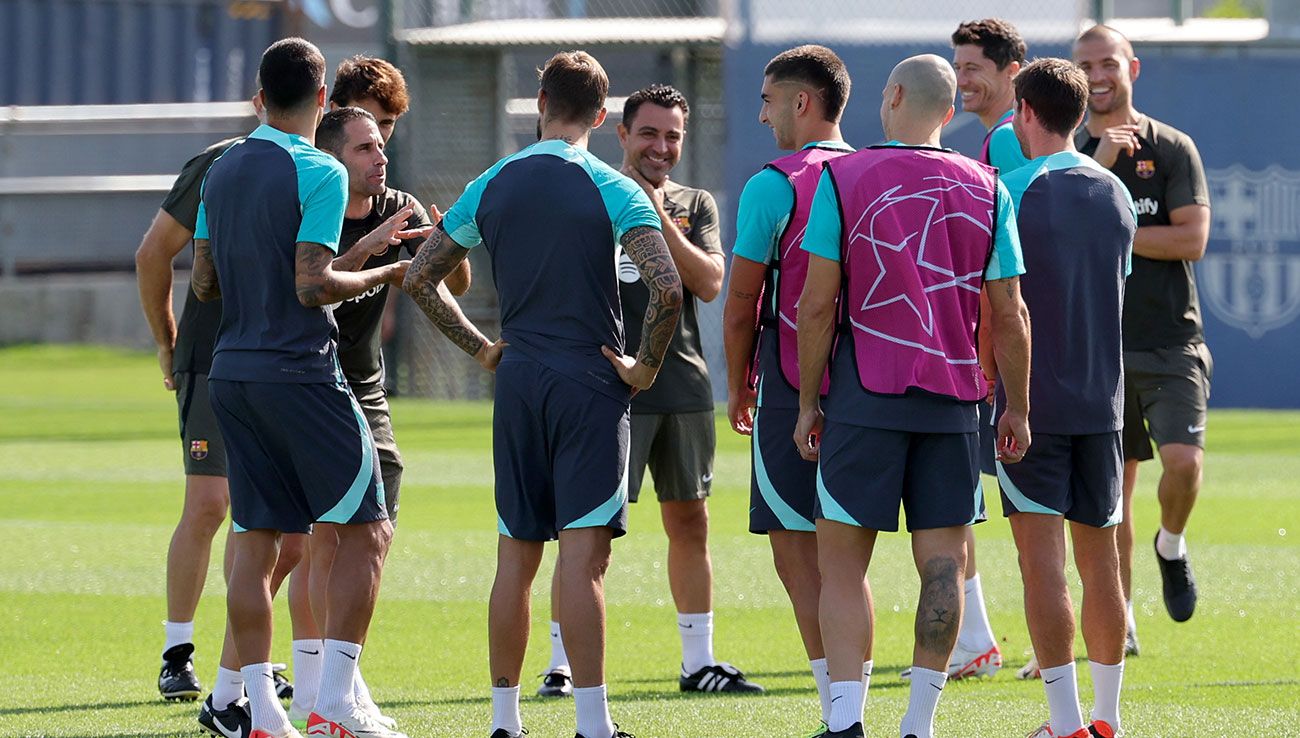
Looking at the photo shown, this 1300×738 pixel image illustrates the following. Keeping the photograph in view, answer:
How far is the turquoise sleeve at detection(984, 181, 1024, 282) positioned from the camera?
534 cm

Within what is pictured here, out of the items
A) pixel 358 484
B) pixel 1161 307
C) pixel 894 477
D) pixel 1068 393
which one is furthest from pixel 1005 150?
pixel 358 484

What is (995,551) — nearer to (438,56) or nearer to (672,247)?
(672,247)

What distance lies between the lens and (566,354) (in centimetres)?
557

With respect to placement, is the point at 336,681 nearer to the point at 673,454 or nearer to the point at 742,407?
the point at 742,407

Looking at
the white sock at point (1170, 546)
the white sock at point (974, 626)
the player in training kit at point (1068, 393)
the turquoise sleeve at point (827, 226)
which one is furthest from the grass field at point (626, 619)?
the turquoise sleeve at point (827, 226)

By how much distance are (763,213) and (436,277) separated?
1076 mm

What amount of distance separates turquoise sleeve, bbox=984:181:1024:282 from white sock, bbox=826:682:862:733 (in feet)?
4.26

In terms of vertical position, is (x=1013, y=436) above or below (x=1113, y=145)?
below

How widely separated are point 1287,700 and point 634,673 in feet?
8.32

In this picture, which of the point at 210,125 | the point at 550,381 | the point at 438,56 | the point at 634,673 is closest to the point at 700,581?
the point at 634,673

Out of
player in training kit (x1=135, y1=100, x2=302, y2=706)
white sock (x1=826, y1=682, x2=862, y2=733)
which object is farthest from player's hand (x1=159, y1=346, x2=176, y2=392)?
white sock (x1=826, y1=682, x2=862, y2=733)

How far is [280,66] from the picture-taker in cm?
565

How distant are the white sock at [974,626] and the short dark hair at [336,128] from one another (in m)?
3.04

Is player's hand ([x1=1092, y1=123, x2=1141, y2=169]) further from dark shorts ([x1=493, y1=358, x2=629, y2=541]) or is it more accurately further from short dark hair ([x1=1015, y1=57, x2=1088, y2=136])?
dark shorts ([x1=493, y1=358, x2=629, y2=541])
